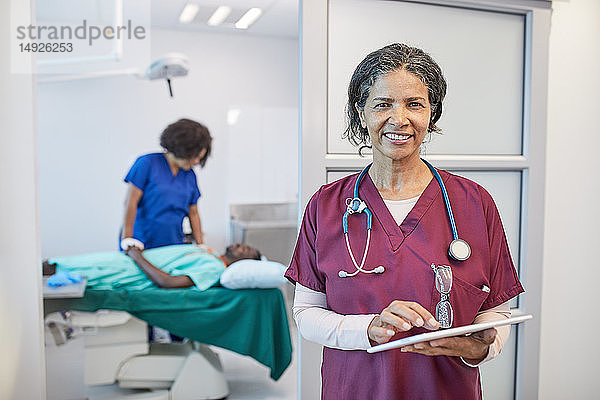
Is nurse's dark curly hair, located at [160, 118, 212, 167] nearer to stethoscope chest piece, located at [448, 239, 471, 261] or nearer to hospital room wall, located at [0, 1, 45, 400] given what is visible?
hospital room wall, located at [0, 1, 45, 400]

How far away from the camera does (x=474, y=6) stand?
72.1 inches

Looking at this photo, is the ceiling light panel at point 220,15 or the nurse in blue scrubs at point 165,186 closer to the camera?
the ceiling light panel at point 220,15

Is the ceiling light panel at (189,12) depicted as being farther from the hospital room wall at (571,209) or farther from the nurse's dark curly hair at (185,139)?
the hospital room wall at (571,209)

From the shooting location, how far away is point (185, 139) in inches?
122

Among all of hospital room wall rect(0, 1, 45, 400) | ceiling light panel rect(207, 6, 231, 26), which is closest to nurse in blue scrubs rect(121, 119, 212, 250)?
ceiling light panel rect(207, 6, 231, 26)

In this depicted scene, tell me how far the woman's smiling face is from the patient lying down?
167cm

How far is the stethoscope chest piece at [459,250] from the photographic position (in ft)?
3.73

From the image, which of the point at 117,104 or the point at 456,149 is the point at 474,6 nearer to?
the point at 456,149

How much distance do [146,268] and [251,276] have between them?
0.50m

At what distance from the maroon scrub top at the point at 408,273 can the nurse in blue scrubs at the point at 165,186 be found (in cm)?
197

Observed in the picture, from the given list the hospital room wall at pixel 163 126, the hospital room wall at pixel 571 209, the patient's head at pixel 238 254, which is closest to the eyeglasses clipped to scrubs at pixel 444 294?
the hospital room wall at pixel 571 209

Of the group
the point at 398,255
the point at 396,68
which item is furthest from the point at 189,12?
the point at 398,255

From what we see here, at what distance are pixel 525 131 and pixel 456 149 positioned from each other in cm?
26

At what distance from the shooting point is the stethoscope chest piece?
44.7 inches
